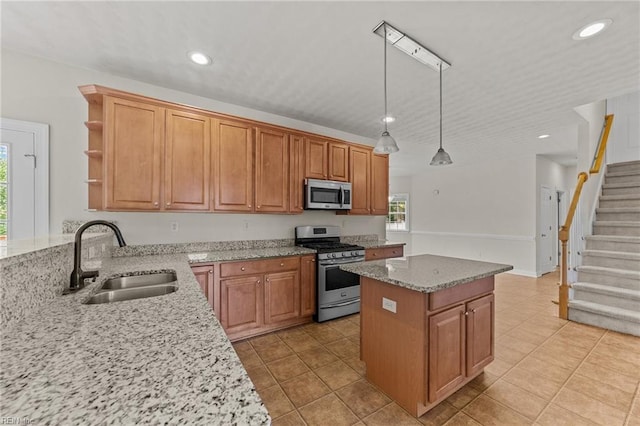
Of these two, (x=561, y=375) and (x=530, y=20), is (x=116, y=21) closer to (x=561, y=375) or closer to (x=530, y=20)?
(x=530, y=20)

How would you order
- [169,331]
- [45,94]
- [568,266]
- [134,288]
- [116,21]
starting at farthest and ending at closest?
[568,266] → [45,94] → [116,21] → [134,288] → [169,331]

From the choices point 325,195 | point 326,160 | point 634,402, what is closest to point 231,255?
point 325,195

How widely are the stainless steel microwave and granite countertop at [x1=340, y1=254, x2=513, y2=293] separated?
1.48 metres

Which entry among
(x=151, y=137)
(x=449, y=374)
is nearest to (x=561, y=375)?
(x=449, y=374)

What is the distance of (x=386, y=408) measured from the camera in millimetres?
1908

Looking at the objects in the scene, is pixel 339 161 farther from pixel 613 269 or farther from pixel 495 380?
pixel 613 269

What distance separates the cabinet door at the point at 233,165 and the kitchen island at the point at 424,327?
5.33 ft

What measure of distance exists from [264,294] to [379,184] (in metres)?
2.61

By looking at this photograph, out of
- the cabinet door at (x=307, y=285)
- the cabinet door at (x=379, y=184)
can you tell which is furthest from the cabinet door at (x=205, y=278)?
the cabinet door at (x=379, y=184)

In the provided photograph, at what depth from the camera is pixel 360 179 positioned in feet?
14.0

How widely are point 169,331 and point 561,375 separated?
3.09 meters

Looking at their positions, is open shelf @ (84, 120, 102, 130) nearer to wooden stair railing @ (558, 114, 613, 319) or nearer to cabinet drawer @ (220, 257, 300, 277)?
cabinet drawer @ (220, 257, 300, 277)

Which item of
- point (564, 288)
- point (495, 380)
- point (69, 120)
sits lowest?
point (495, 380)

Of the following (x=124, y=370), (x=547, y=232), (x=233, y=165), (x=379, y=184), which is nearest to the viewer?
(x=124, y=370)
